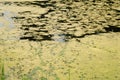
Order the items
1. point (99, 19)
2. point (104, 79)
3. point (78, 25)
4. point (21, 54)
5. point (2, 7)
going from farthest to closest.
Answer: point (2, 7), point (99, 19), point (78, 25), point (21, 54), point (104, 79)

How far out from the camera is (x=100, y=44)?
2494 mm

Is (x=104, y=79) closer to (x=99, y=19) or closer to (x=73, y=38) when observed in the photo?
(x=73, y=38)

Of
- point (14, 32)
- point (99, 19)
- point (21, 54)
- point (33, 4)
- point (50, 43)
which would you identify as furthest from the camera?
point (33, 4)

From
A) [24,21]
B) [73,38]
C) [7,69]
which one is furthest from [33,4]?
[7,69]

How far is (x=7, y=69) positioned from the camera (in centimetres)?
198

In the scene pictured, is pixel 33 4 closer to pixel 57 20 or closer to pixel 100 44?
pixel 57 20

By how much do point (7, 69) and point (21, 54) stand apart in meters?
0.28

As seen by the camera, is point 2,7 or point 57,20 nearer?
point 57,20

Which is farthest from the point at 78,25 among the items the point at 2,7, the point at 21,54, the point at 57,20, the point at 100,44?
the point at 2,7

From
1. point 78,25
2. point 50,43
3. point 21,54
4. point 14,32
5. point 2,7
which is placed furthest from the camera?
point 2,7

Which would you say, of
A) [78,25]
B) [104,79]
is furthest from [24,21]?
[104,79]

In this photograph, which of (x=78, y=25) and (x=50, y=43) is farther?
(x=78, y=25)

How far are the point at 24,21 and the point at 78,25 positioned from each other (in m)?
0.60

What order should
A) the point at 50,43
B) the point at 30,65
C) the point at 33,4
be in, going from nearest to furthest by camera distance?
the point at 30,65 → the point at 50,43 → the point at 33,4
